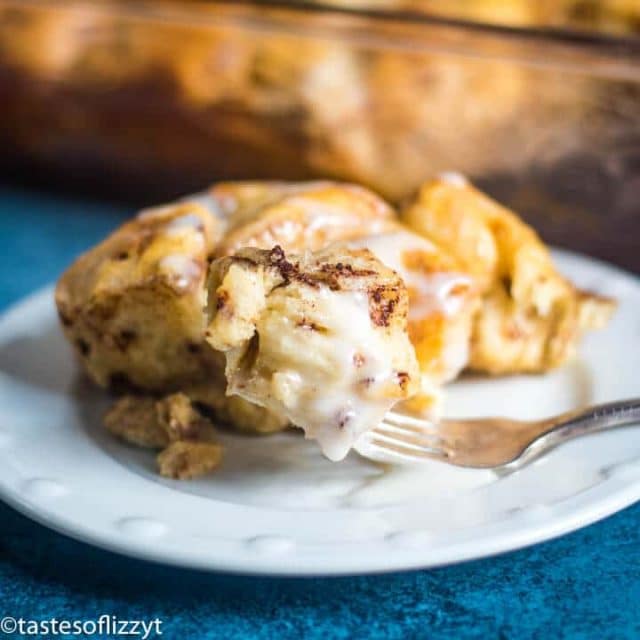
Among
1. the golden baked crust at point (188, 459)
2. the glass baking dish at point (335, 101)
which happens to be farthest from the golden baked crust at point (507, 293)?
the glass baking dish at point (335, 101)

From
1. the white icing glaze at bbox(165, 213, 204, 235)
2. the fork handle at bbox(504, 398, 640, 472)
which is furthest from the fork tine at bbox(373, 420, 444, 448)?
the white icing glaze at bbox(165, 213, 204, 235)

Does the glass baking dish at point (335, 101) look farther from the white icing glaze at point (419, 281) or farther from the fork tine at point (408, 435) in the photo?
the fork tine at point (408, 435)

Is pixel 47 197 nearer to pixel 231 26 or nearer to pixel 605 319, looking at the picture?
pixel 231 26

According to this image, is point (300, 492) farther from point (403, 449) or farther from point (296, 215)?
point (296, 215)

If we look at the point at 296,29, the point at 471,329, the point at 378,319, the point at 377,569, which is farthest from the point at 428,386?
the point at 296,29

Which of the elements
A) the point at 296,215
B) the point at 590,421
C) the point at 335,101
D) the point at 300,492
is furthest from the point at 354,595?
the point at 335,101

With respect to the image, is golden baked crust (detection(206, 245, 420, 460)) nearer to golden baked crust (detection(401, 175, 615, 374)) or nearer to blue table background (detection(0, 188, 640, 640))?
blue table background (detection(0, 188, 640, 640))

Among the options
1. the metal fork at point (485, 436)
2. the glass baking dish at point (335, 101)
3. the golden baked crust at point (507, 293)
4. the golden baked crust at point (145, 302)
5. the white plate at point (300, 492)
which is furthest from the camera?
the glass baking dish at point (335, 101)
